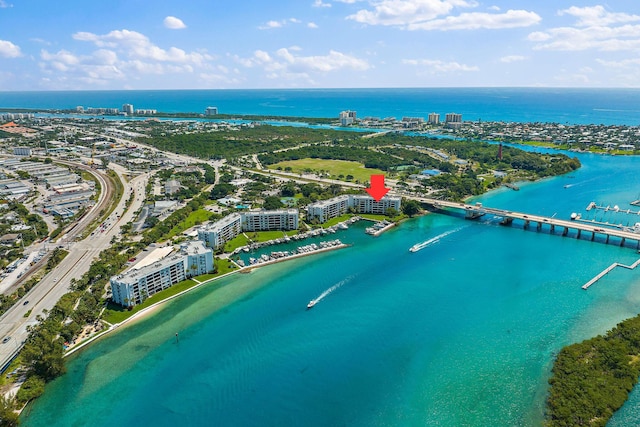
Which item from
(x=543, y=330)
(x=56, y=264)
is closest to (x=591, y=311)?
(x=543, y=330)

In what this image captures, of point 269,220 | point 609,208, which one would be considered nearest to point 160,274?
point 269,220

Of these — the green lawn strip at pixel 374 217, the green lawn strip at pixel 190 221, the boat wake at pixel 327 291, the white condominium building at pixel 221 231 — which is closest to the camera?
the boat wake at pixel 327 291

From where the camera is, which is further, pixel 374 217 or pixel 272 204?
pixel 272 204

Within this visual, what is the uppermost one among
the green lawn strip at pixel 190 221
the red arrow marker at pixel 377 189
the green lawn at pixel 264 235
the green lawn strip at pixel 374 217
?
the red arrow marker at pixel 377 189

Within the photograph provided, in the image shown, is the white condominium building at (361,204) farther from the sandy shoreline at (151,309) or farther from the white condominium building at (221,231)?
the white condominium building at (221,231)

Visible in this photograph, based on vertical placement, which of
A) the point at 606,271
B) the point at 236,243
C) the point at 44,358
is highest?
the point at 606,271

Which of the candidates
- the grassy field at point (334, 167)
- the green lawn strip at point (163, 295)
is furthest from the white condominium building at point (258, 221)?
the grassy field at point (334, 167)

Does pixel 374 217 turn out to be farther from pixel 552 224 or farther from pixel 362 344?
pixel 362 344
